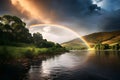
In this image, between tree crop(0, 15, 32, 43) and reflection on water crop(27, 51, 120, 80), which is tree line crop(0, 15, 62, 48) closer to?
tree crop(0, 15, 32, 43)

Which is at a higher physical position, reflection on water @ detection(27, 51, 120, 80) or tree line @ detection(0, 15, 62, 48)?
tree line @ detection(0, 15, 62, 48)

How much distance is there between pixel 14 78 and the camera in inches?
1652

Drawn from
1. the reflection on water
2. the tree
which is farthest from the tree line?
the reflection on water

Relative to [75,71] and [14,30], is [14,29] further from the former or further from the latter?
[75,71]

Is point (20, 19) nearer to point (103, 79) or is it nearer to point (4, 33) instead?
point (4, 33)

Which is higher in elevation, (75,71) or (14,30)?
(14,30)

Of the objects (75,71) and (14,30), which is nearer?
(75,71)

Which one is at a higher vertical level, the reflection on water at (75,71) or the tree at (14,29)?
the tree at (14,29)

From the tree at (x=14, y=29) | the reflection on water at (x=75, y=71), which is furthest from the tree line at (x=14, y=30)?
the reflection on water at (x=75, y=71)

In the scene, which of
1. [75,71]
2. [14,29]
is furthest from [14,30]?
[75,71]

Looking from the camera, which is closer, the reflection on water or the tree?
the reflection on water

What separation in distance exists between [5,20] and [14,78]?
106 m

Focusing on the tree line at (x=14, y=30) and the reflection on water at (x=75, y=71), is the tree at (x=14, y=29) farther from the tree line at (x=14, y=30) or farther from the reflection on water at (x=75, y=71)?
the reflection on water at (x=75, y=71)

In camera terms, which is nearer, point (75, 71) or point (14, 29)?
point (75, 71)
